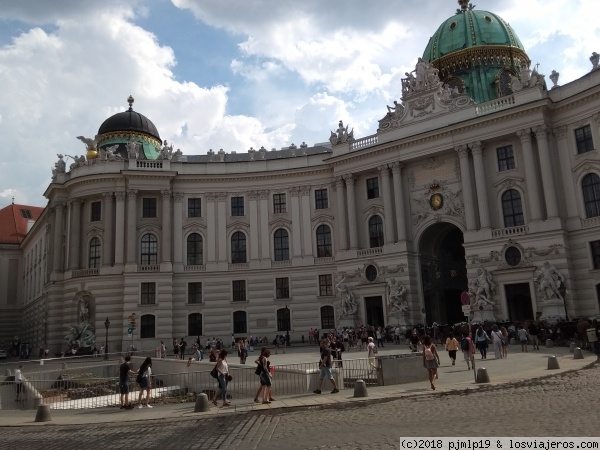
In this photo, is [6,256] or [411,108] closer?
[411,108]

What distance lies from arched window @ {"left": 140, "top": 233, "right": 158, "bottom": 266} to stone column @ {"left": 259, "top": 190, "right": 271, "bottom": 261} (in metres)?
10.3

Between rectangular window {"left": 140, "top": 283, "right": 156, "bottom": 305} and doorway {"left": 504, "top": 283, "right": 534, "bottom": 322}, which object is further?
rectangular window {"left": 140, "top": 283, "right": 156, "bottom": 305}

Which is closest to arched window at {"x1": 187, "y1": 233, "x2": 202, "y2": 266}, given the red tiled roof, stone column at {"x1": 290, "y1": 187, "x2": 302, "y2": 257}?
stone column at {"x1": 290, "y1": 187, "x2": 302, "y2": 257}

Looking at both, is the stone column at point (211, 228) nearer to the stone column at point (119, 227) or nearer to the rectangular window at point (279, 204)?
the rectangular window at point (279, 204)

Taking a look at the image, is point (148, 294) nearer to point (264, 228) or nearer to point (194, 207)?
point (194, 207)

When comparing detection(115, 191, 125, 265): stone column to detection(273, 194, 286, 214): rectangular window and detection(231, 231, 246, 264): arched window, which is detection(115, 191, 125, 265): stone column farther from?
detection(273, 194, 286, 214): rectangular window

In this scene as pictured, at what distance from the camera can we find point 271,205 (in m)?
56.2

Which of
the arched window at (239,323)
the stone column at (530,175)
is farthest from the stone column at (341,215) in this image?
the stone column at (530,175)

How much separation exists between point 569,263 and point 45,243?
183 ft

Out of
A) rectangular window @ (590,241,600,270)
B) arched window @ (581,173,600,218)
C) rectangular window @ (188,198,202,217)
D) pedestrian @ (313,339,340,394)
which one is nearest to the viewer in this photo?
pedestrian @ (313,339,340,394)

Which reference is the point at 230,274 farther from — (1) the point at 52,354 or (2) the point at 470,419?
(2) the point at 470,419

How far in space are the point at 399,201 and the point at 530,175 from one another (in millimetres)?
11065

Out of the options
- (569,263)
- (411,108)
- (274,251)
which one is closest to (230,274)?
(274,251)

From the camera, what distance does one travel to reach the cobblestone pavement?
11.6 meters
